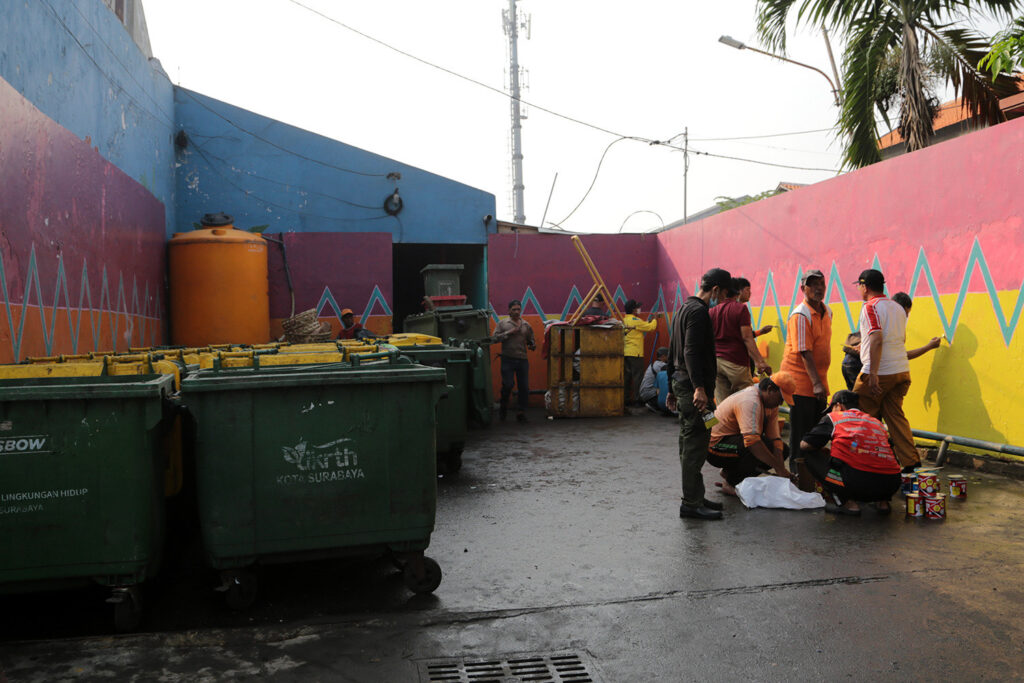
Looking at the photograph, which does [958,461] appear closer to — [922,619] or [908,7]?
[922,619]

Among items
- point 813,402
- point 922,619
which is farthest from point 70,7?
point 922,619

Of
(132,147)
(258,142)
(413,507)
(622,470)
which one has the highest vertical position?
(258,142)

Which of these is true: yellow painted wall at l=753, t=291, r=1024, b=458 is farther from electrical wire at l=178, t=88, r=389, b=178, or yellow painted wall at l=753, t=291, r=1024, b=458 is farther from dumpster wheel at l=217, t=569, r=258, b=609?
electrical wire at l=178, t=88, r=389, b=178

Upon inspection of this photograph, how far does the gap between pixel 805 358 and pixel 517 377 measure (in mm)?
5818

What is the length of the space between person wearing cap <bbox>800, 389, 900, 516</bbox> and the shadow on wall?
6.98ft

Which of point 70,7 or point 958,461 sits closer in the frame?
point 958,461

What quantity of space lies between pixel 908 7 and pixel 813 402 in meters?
6.45

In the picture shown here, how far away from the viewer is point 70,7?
8.03m

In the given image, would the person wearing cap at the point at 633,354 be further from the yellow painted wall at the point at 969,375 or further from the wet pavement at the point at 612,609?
the wet pavement at the point at 612,609

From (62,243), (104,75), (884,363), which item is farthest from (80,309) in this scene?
(884,363)

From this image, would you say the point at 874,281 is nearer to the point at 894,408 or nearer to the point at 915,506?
the point at 894,408

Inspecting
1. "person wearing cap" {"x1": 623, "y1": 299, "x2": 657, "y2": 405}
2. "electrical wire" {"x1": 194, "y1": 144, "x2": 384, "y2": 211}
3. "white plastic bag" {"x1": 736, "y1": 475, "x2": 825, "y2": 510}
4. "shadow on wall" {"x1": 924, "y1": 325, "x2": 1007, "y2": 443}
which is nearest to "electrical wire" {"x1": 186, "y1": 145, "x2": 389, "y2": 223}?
"electrical wire" {"x1": 194, "y1": 144, "x2": 384, "y2": 211}

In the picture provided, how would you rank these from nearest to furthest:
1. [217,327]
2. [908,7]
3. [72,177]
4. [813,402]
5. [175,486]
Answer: [175,486] < [813,402] < [72,177] < [908,7] < [217,327]

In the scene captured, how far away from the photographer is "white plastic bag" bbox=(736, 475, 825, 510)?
582 centimetres
